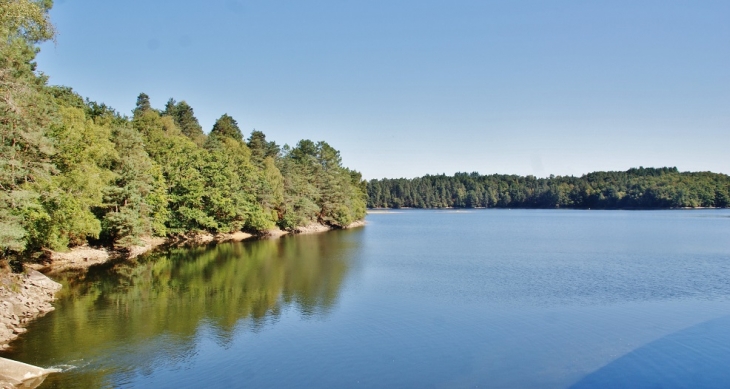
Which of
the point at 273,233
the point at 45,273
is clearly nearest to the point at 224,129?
the point at 273,233

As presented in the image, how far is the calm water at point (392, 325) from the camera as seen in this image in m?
16.0

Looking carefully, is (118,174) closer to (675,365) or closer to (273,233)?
(273,233)

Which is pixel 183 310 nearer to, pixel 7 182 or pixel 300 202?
pixel 7 182

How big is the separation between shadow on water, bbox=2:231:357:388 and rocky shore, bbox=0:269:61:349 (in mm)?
565

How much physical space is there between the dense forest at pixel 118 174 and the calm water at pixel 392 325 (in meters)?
4.92

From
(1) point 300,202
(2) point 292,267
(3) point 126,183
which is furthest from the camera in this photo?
(1) point 300,202

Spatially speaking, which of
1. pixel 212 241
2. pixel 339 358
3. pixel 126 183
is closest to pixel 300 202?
pixel 212 241

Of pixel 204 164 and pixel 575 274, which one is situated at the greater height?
pixel 204 164

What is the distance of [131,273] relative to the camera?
35.1 meters

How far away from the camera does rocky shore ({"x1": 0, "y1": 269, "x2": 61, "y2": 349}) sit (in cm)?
1978

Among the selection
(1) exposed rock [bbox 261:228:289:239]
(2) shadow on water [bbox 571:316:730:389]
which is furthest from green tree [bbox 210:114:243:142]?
(2) shadow on water [bbox 571:316:730:389]

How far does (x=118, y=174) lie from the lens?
141 ft

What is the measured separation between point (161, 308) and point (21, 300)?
603 cm

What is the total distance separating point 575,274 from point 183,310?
24.7 m
